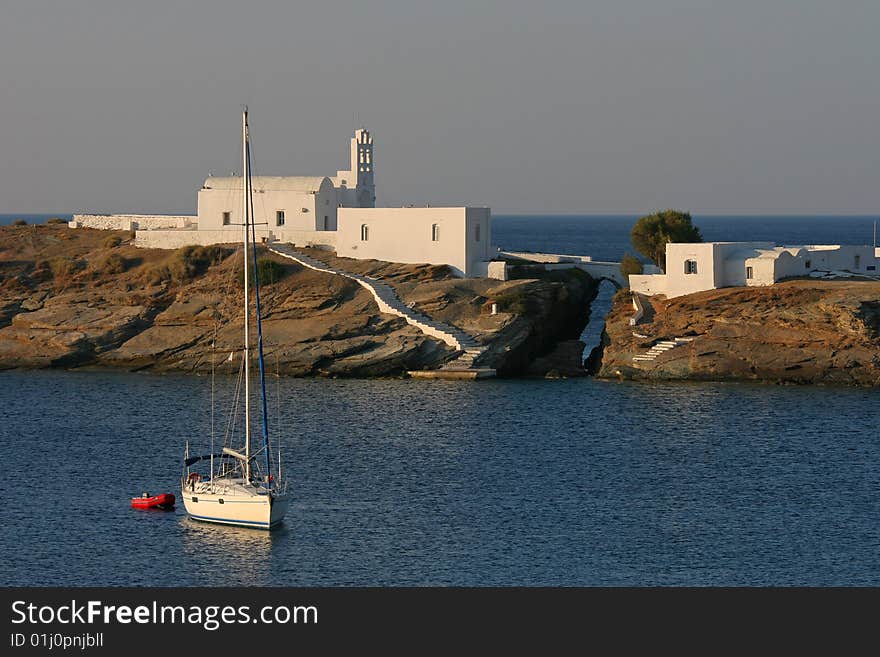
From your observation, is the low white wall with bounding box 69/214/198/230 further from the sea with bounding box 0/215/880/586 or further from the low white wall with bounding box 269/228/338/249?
the sea with bounding box 0/215/880/586

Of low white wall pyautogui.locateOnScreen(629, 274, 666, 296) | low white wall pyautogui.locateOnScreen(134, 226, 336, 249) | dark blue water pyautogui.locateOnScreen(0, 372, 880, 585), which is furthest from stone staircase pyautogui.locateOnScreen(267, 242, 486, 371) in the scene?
low white wall pyautogui.locateOnScreen(629, 274, 666, 296)

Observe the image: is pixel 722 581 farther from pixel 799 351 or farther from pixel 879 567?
pixel 799 351

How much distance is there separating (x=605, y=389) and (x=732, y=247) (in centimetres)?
1536

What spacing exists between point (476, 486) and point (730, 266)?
36.1 metres

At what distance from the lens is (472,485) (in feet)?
197

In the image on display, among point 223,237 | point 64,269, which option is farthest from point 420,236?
point 64,269

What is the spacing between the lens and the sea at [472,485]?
4875 centimetres

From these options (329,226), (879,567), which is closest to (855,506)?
(879,567)

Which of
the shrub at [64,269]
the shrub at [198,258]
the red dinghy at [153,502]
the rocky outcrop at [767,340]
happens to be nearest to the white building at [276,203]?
the shrub at [198,258]

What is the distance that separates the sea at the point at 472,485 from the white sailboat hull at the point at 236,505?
458 millimetres

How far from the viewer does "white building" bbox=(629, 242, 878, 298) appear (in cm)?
A: 9050

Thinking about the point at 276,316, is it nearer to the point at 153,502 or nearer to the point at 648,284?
the point at 648,284
